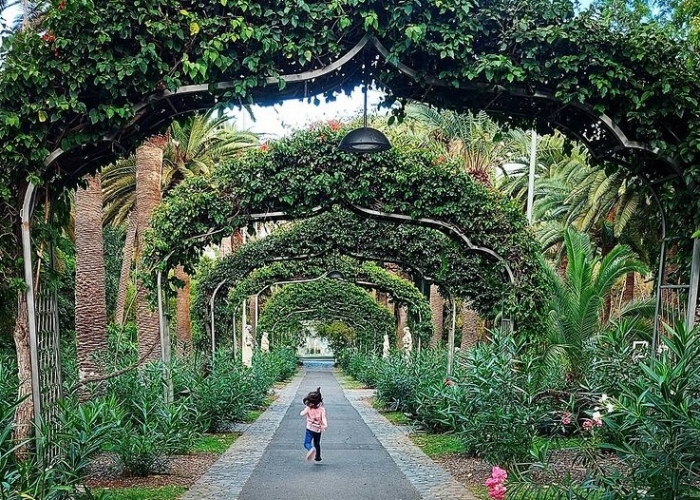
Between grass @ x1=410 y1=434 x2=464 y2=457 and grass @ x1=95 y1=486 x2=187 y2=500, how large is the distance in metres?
4.92

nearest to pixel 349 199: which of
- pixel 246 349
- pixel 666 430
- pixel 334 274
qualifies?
pixel 666 430

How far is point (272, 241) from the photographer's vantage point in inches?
718

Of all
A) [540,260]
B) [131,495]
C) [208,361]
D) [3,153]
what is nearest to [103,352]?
[208,361]

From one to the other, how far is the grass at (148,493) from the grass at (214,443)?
3.59 meters

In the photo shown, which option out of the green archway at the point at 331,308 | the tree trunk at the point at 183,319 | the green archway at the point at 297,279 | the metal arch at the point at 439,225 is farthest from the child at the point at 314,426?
the green archway at the point at 331,308

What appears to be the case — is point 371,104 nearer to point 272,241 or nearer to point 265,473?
point 265,473

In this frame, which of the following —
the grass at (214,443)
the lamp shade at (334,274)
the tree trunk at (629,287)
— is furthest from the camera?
the tree trunk at (629,287)

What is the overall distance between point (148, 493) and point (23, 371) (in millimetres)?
3389

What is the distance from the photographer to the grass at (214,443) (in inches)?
517

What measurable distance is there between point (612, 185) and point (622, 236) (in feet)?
8.65

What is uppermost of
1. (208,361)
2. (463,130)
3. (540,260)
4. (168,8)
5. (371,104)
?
(463,130)

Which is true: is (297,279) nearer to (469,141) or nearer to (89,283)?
(469,141)

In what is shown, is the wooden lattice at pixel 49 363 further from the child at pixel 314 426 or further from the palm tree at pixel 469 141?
the palm tree at pixel 469 141

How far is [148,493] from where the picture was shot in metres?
8.98
